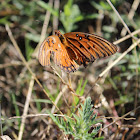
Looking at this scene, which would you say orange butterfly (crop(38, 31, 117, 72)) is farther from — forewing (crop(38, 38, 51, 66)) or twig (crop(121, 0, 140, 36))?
twig (crop(121, 0, 140, 36))

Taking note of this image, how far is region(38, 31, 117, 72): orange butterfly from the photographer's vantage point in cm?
175

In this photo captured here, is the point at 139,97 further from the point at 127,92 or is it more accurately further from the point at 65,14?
the point at 65,14

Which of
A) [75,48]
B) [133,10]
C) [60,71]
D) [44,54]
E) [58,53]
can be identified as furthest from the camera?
[133,10]

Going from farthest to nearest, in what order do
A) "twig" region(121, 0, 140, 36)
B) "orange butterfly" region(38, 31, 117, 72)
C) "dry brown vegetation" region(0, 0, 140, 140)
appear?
"twig" region(121, 0, 140, 36) < "dry brown vegetation" region(0, 0, 140, 140) < "orange butterfly" region(38, 31, 117, 72)

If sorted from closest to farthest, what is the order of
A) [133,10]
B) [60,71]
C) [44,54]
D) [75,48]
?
1. [44,54]
2. [75,48]
3. [60,71]
4. [133,10]

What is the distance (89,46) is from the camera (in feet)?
6.13

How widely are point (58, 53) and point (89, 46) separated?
30cm

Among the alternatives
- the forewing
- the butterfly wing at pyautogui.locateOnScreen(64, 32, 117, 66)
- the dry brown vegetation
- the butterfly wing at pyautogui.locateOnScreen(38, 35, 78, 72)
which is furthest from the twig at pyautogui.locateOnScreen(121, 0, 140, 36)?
the forewing

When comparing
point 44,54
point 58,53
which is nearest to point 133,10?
point 58,53

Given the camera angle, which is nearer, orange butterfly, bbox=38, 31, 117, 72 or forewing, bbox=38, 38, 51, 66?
forewing, bbox=38, 38, 51, 66

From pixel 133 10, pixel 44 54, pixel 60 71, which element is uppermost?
Result: pixel 133 10

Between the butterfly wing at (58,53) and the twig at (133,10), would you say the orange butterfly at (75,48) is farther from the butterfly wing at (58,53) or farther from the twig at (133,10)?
the twig at (133,10)

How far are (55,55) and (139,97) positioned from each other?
4.07 ft

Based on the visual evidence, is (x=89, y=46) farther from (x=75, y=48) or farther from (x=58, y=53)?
(x=58, y=53)
